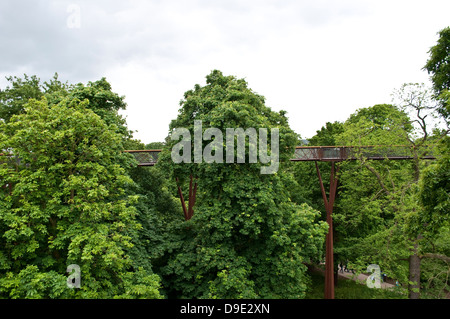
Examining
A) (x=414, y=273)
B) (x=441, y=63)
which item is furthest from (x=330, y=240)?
(x=441, y=63)

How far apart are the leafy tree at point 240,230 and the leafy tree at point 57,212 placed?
7.14 feet

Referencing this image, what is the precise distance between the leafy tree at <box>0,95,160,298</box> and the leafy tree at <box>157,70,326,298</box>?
7.14ft

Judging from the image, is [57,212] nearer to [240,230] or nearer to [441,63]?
[240,230]

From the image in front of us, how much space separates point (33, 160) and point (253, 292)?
26.2 feet

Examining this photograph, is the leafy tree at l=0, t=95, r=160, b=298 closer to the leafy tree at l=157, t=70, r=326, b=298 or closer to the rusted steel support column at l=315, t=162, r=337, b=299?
the leafy tree at l=157, t=70, r=326, b=298

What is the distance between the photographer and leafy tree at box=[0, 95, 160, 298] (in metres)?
7.57

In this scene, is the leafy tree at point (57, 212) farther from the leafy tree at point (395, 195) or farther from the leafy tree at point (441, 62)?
the leafy tree at point (441, 62)

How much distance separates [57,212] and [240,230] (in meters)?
5.61

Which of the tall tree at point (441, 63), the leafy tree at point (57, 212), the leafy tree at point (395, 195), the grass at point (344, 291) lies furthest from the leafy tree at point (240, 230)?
the grass at point (344, 291)

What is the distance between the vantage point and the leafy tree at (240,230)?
9898 millimetres

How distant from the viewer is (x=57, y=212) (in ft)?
27.2

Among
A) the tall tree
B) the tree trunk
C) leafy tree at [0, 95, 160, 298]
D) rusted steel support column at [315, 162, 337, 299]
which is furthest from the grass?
leafy tree at [0, 95, 160, 298]
